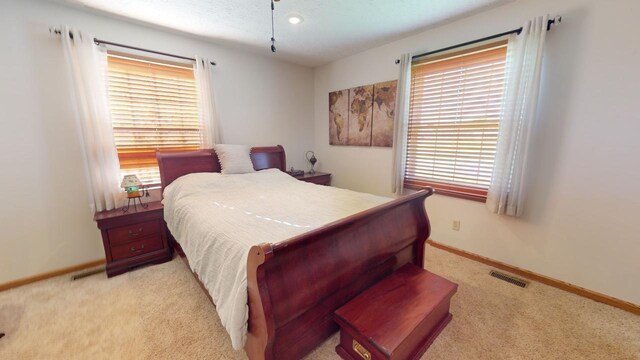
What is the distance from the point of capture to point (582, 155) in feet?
6.28

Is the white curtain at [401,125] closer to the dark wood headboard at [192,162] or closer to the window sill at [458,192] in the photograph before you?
the window sill at [458,192]

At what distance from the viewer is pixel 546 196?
82.6 inches

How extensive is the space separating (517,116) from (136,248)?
12.2 ft

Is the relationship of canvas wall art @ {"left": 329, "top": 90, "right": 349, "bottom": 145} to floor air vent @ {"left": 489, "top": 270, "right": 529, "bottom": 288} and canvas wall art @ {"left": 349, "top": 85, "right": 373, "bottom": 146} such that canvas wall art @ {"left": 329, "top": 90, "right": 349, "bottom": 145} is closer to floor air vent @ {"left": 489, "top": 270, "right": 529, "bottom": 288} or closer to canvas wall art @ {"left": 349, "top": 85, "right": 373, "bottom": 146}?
canvas wall art @ {"left": 349, "top": 85, "right": 373, "bottom": 146}

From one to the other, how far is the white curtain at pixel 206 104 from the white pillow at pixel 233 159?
15cm

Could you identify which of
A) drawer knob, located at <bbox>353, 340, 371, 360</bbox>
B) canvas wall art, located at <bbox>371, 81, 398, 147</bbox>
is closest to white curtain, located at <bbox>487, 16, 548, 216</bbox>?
canvas wall art, located at <bbox>371, 81, 398, 147</bbox>

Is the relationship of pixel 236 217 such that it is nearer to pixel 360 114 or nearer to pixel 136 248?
pixel 136 248

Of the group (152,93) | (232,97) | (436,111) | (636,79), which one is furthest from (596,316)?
(152,93)

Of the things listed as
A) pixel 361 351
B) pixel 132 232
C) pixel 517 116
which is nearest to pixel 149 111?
pixel 132 232

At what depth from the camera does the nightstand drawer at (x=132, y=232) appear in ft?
7.39

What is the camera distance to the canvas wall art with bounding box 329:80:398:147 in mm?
3113

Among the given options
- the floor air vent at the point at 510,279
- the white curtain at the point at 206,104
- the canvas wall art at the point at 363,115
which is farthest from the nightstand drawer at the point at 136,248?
the floor air vent at the point at 510,279

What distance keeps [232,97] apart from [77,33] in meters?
1.46

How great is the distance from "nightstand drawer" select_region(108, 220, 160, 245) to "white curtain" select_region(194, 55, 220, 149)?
1.04 m
